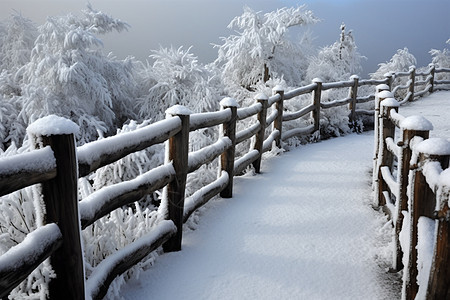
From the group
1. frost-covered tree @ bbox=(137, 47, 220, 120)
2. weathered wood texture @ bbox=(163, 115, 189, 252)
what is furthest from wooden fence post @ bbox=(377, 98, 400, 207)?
frost-covered tree @ bbox=(137, 47, 220, 120)

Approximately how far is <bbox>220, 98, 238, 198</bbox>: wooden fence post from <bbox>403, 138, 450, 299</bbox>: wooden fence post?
2.81 m

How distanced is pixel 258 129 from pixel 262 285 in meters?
3.55

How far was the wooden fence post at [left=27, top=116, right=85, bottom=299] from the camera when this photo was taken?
1.94 meters

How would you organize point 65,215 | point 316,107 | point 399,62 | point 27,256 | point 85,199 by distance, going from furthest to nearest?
1. point 399,62
2. point 316,107
3. point 85,199
4. point 65,215
5. point 27,256

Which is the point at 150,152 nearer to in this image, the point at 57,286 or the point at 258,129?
the point at 258,129

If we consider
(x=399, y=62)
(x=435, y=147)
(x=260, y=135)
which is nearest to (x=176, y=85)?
(x=260, y=135)

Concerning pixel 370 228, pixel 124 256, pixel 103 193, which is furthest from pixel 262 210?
pixel 103 193

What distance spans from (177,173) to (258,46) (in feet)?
42.7

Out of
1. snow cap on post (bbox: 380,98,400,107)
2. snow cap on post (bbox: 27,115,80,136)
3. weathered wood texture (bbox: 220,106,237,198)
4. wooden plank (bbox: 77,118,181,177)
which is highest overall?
snow cap on post (bbox: 27,115,80,136)

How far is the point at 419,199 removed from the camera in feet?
7.62

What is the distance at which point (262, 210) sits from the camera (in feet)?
15.3

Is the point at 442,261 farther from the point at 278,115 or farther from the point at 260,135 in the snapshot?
the point at 278,115

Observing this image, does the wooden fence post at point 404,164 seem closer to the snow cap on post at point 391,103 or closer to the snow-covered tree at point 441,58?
the snow cap on post at point 391,103

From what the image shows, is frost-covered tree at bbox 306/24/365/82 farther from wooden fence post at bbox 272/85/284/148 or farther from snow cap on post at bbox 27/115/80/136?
snow cap on post at bbox 27/115/80/136
